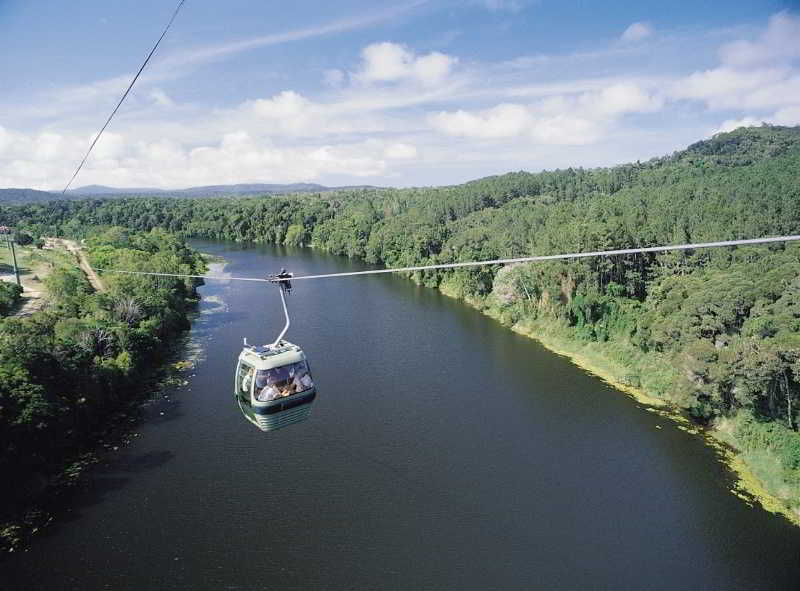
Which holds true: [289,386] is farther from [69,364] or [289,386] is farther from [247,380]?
[69,364]

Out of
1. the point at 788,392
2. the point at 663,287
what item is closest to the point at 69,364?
the point at 788,392

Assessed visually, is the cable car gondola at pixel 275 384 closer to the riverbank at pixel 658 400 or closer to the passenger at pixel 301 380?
the passenger at pixel 301 380

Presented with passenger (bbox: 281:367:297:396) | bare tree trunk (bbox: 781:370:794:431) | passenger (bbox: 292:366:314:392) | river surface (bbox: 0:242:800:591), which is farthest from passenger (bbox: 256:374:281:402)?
bare tree trunk (bbox: 781:370:794:431)

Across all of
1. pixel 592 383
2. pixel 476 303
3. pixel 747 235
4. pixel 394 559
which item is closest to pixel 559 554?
pixel 394 559

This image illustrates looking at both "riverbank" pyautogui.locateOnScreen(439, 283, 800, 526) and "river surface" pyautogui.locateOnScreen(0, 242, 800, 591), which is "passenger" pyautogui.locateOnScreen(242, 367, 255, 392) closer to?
"river surface" pyautogui.locateOnScreen(0, 242, 800, 591)

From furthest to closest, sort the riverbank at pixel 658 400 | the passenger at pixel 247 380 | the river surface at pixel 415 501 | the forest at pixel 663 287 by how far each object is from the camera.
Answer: the forest at pixel 663 287 < the riverbank at pixel 658 400 < the river surface at pixel 415 501 < the passenger at pixel 247 380

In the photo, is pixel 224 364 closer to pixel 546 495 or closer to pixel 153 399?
pixel 153 399

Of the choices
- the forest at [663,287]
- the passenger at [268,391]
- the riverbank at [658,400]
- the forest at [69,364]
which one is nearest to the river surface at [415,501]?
the riverbank at [658,400]
